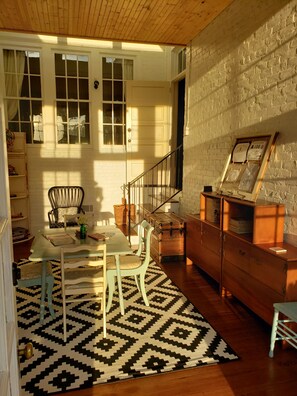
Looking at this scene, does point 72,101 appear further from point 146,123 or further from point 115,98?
point 146,123

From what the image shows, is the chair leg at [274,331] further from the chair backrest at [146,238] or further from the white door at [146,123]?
the white door at [146,123]

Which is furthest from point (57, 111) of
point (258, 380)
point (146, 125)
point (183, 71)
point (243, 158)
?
point (258, 380)

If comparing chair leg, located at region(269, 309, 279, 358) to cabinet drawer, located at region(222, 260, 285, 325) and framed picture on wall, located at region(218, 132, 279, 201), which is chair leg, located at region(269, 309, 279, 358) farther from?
framed picture on wall, located at region(218, 132, 279, 201)

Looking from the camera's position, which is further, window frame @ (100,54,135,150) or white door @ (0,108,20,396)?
window frame @ (100,54,135,150)

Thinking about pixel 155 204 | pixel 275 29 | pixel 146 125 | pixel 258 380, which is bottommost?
pixel 258 380

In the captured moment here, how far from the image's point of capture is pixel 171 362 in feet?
7.98

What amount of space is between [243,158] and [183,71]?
10.0 feet

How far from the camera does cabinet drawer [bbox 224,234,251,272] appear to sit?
3025 millimetres

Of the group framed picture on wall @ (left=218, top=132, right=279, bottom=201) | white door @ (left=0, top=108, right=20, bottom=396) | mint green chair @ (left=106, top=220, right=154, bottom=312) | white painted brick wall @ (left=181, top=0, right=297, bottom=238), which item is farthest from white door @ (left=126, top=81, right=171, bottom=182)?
white door @ (left=0, top=108, right=20, bottom=396)

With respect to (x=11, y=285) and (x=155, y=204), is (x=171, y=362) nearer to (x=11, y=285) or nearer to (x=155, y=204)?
(x=11, y=285)

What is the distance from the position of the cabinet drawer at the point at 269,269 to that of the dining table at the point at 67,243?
117 centimetres

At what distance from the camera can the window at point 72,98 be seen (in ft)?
21.2

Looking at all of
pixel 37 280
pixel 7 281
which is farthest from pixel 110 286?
pixel 7 281

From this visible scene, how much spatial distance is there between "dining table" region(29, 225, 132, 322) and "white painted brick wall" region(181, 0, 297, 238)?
162cm
